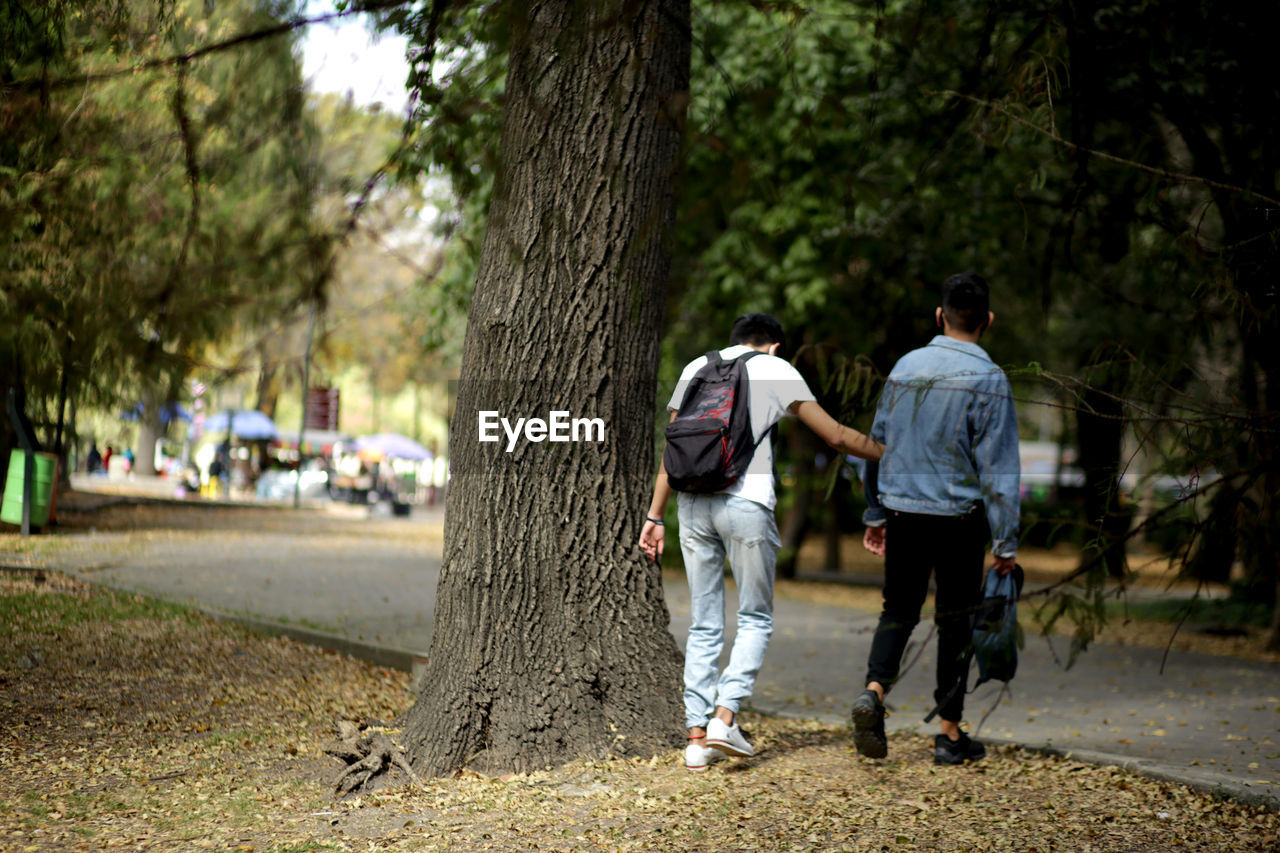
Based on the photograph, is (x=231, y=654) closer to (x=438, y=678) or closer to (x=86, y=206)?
(x=438, y=678)

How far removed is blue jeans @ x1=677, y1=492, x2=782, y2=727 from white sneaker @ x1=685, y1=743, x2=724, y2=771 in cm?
11

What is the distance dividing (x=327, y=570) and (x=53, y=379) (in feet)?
33.3

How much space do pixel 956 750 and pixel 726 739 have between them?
3.42ft

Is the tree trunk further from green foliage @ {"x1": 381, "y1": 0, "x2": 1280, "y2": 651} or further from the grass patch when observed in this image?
the grass patch

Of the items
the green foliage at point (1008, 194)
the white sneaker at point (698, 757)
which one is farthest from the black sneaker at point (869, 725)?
the green foliage at point (1008, 194)

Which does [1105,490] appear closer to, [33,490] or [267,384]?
[267,384]

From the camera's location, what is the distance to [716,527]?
15.8 ft

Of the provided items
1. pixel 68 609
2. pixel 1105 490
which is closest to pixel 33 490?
pixel 68 609

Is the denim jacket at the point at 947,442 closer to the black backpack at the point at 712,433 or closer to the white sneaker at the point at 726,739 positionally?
the black backpack at the point at 712,433

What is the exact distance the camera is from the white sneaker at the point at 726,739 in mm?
4668

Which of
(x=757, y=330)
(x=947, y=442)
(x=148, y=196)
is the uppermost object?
(x=148, y=196)

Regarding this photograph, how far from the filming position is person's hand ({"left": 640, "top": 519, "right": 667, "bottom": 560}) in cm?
492

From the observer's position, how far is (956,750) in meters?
4.96

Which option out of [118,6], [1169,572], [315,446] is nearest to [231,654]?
[118,6]
